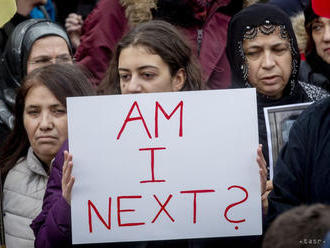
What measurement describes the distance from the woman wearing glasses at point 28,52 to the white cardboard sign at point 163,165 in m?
1.65

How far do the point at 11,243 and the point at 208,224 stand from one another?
991mm

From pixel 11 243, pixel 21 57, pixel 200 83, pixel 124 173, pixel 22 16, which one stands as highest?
pixel 22 16

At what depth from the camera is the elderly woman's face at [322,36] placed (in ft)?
16.3

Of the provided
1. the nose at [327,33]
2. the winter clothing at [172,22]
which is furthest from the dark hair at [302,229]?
the nose at [327,33]

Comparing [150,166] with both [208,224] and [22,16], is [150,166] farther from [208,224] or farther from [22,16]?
[22,16]

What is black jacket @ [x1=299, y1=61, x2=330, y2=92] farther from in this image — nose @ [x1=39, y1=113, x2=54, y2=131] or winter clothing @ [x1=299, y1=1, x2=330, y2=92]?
nose @ [x1=39, y1=113, x2=54, y2=131]

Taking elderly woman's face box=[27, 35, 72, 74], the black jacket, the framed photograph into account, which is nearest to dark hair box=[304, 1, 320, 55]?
the black jacket

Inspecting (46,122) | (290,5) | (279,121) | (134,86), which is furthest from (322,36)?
(46,122)

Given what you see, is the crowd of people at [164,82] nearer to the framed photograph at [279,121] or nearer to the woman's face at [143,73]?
the woman's face at [143,73]

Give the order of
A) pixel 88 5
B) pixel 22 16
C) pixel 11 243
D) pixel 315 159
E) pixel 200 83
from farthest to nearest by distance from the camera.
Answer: pixel 88 5, pixel 22 16, pixel 200 83, pixel 11 243, pixel 315 159

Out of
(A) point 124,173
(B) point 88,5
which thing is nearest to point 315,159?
(A) point 124,173

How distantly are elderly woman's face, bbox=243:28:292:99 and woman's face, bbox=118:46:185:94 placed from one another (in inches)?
19.7

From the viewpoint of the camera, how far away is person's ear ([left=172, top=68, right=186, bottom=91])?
4125mm

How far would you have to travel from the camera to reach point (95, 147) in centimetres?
340
